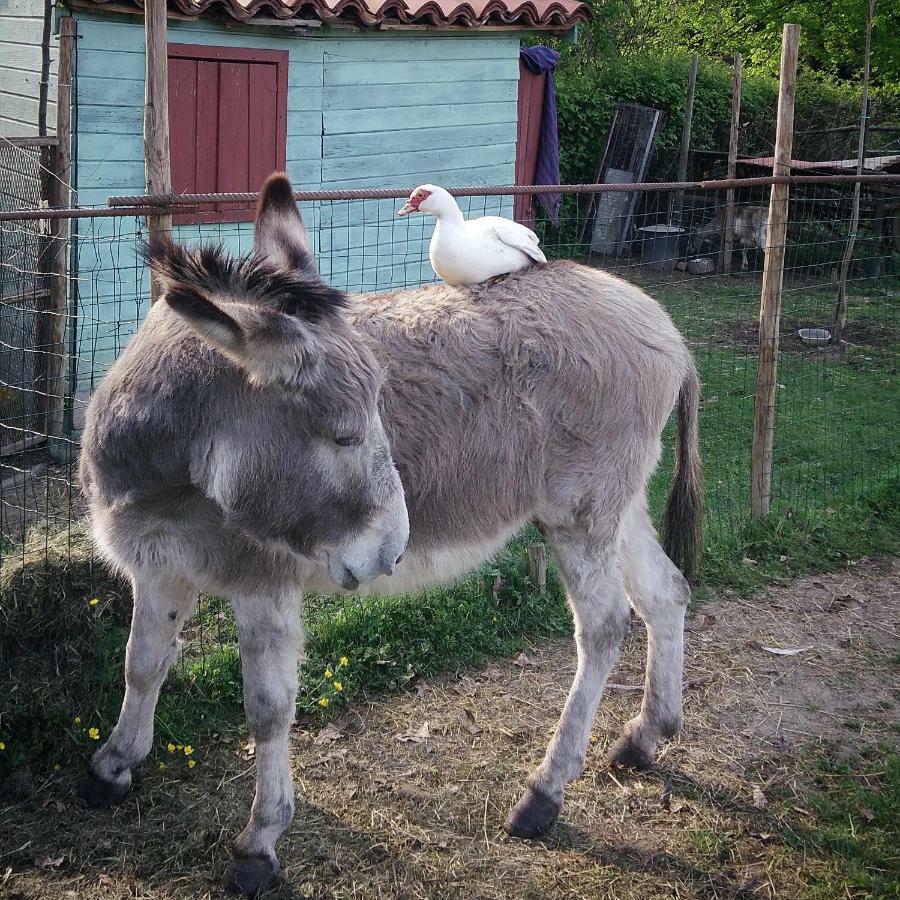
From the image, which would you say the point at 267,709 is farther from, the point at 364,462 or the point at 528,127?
the point at 528,127

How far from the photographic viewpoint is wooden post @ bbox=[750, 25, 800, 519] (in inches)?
217

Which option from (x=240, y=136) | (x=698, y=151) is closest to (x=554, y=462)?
(x=240, y=136)

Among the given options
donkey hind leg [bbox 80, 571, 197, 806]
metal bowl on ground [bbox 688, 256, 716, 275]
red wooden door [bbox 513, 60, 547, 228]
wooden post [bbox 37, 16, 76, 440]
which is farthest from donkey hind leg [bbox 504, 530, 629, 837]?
metal bowl on ground [bbox 688, 256, 716, 275]

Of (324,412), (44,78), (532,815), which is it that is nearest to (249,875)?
(532,815)

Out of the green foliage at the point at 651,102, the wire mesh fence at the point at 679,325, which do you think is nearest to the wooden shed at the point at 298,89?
the wire mesh fence at the point at 679,325

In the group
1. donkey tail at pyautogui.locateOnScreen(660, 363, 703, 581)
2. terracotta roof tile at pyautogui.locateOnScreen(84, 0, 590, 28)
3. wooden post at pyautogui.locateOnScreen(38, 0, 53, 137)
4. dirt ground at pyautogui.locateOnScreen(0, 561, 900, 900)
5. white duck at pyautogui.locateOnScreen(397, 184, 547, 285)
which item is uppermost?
terracotta roof tile at pyautogui.locateOnScreen(84, 0, 590, 28)

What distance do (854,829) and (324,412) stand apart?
2325mm

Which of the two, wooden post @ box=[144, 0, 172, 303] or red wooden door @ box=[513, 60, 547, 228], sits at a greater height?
red wooden door @ box=[513, 60, 547, 228]

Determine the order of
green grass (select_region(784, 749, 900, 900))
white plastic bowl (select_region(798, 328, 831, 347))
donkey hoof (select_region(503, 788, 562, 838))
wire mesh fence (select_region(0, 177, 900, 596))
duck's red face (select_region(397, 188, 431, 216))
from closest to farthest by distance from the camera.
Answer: green grass (select_region(784, 749, 900, 900))
donkey hoof (select_region(503, 788, 562, 838))
duck's red face (select_region(397, 188, 431, 216))
wire mesh fence (select_region(0, 177, 900, 596))
white plastic bowl (select_region(798, 328, 831, 347))

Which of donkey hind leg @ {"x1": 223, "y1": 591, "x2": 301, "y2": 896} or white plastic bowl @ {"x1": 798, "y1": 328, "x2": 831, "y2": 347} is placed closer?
donkey hind leg @ {"x1": 223, "y1": 591, "x2": 301, "y2": 896}

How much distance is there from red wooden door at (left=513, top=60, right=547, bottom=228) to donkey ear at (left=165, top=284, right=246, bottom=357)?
980 cm

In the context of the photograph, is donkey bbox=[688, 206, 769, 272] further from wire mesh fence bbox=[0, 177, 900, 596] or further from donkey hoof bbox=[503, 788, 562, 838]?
donkey hoof bbox=[503, 788, 562, 838]

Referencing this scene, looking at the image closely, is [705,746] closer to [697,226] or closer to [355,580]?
[355,580]

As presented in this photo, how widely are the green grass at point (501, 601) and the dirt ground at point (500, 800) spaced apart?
0.57ft
